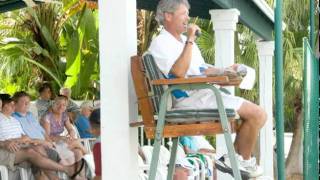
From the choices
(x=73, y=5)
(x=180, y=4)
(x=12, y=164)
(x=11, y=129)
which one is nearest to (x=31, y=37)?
(x=73, y=5)

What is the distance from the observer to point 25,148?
505cm

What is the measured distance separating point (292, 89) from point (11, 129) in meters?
7.98

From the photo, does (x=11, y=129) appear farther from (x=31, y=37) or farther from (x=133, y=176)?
(x=31, y=37)

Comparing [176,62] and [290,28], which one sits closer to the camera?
[176,62]

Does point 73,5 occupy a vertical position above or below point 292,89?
above

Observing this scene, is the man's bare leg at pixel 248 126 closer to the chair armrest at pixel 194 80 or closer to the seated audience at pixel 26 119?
the chair armrest at pixel 194 80

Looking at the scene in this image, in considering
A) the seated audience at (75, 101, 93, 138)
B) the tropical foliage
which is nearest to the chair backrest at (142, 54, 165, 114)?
the seated audience at (75, 101, 93, 138)

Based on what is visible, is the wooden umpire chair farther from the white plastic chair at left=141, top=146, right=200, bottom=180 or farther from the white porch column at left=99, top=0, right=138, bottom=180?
the white plastic chair at left=141, top=146, right=200, bottom=180

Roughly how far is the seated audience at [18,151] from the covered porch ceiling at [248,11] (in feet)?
7.25

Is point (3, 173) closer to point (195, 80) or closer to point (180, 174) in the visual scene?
point (180, 174)

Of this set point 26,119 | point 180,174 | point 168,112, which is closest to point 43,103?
point 26,119

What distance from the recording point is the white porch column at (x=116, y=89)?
10.6 feet

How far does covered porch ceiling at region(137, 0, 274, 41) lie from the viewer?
265 inches

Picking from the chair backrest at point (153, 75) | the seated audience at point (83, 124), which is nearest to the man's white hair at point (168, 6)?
the chair backrest at point (153, 75)
